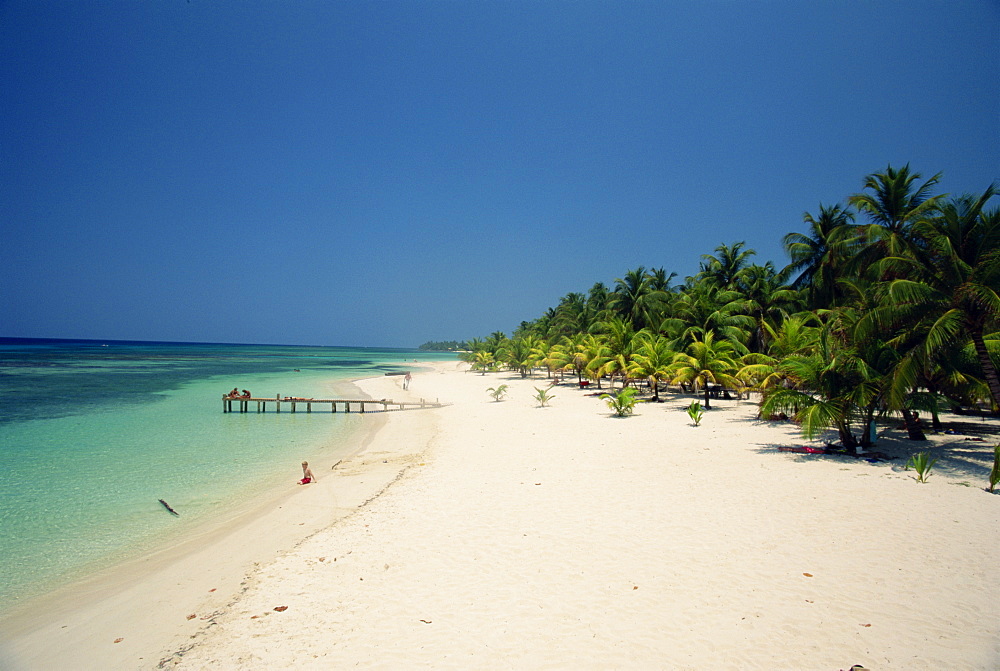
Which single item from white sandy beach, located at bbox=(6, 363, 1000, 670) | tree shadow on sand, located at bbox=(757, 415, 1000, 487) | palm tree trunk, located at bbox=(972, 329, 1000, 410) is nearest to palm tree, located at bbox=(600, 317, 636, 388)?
tree shadow on sand, located at bbox=(757, 415, 1000, 487)

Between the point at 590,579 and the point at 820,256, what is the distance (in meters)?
28.5

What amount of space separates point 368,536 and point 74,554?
17.8 ft

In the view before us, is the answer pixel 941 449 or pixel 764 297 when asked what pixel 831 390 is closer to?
pixel 941 449

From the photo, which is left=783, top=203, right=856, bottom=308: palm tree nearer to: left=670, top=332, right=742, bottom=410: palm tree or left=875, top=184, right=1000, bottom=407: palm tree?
left=670, top=332, right=742, bottom=410: palm tree

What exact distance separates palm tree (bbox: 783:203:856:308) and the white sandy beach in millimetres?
16623

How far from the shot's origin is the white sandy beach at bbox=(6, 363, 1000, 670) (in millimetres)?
4062

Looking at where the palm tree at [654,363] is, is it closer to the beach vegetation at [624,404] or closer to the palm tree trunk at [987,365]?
the beach vegetation at [624,404]

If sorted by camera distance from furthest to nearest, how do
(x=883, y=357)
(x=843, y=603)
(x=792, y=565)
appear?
(x=883, y=357) < (x=792, y=565) < (x=843, y=603)

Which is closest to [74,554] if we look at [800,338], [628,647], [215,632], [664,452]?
[215,632]

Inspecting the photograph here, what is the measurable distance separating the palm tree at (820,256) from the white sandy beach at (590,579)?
54.5ft

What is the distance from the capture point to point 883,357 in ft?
33.0

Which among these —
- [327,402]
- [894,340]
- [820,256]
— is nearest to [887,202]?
[820,256]

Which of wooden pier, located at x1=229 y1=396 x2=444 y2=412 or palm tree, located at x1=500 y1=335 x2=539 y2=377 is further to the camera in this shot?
palm tree, located at x1=500 y1=335 x2=539 y2=377

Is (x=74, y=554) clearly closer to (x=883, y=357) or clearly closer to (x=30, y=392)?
(x=883, y=357)
